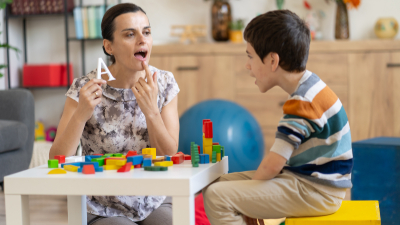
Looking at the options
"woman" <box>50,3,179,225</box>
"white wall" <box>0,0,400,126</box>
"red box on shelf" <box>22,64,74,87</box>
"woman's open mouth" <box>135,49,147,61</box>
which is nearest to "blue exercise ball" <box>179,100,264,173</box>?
"woman" <box>50,3,179,225</box>

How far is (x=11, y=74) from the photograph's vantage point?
12.2 feet

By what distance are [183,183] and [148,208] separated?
50 cm

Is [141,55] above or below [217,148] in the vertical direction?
above

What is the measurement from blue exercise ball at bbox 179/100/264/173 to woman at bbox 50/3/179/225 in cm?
77

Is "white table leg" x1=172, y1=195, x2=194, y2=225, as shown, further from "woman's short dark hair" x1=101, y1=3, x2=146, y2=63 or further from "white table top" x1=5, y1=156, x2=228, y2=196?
"woman's short dark hair" x1=101, y1=3, x2=146, y2=63

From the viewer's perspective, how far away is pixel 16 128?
7.66 ft

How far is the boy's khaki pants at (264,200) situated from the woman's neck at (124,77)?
0.53m

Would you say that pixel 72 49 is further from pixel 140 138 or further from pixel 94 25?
pixel 140 138

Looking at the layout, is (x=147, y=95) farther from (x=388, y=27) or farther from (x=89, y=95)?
(x=388, y=27)

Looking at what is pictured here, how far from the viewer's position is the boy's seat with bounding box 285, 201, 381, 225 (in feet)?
3.07

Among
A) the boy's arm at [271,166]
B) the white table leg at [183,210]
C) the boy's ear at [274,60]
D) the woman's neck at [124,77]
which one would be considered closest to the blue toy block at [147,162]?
the white table leg at [183,210]

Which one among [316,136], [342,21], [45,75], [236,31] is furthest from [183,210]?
[45,75]

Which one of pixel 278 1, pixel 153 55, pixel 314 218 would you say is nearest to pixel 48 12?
pixel 153 55

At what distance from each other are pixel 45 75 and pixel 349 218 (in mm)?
3183
